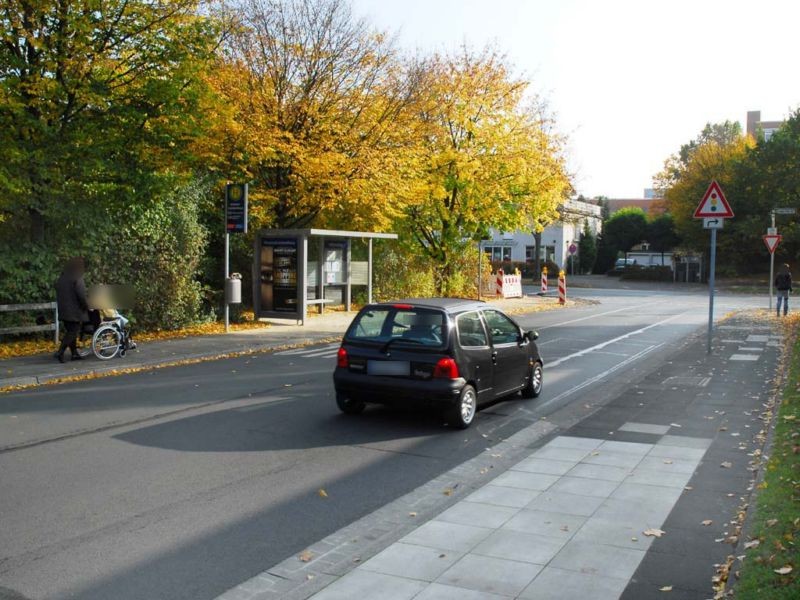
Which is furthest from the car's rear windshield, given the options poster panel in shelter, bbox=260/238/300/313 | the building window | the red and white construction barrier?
the building window

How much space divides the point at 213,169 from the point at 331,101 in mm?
3843

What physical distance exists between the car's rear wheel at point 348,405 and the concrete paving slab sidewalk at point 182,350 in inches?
211

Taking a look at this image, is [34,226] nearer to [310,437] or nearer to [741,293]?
[310,437]

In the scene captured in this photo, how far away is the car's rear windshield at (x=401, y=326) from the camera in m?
9.00

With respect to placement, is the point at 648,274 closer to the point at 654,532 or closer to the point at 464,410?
the point at 464,410

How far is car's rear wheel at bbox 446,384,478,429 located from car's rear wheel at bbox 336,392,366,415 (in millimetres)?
1302

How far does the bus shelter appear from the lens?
2094 centimetres

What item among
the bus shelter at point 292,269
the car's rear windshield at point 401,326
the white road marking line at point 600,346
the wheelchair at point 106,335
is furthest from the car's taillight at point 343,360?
the bus shelter at point 292,269

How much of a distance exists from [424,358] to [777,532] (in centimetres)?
444

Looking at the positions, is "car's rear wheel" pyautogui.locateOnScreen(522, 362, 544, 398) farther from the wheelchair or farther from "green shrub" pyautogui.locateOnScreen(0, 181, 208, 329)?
"green shrub" pyautogui.locateOnScreen(0, 181, 208, 329)

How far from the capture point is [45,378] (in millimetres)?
12148

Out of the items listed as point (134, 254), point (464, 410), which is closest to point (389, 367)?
point (464, 410)

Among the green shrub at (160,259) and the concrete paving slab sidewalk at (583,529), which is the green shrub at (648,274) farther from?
the concrete paving slab sidewalk at (583,529)

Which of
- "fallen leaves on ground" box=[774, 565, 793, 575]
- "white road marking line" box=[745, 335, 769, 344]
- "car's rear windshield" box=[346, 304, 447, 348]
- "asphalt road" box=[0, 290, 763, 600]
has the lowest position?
"asphalt road" box=[0, 290, 763, 600]
